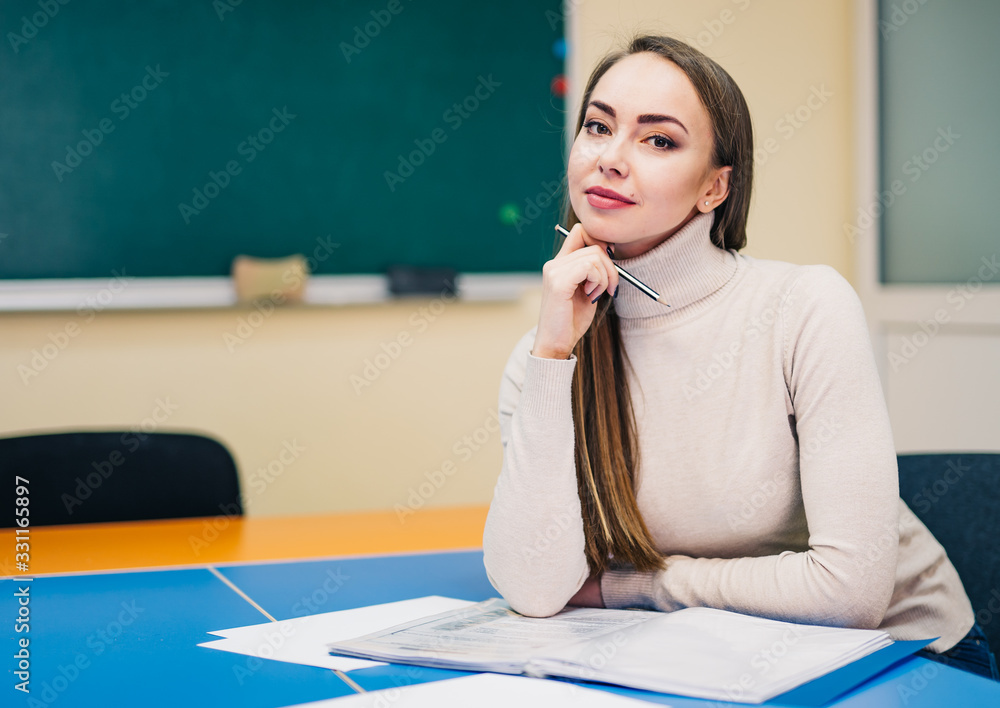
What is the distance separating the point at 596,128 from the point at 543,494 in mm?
563

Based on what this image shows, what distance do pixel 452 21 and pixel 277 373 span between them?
130cm

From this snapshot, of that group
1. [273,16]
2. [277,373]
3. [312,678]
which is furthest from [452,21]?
[312,678]

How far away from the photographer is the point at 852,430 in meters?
1.18

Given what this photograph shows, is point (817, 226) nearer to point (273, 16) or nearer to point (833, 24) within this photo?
point (833, 24)

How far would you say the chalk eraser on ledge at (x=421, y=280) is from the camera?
9.81 ft

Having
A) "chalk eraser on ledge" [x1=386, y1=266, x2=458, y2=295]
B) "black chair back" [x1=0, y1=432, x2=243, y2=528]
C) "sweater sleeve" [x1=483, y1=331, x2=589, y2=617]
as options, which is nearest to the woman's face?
"sweater sleeve" [x1=483, y1=331, x2=589, y2=617]

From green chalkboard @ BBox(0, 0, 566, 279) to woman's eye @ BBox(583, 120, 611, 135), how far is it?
1.71m

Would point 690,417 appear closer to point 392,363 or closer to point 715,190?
point 715,190

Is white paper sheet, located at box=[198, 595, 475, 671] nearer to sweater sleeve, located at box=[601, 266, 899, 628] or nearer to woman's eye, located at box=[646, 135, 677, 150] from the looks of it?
sweater sleeve, located at box=[601, 266, 899, 628]

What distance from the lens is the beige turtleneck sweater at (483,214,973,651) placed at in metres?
1.14

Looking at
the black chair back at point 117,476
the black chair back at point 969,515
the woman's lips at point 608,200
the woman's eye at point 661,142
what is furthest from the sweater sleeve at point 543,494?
the black chair back at point 117,476

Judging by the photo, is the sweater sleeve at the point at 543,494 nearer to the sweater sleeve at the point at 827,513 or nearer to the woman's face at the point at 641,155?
the sweater sleeve at the point at 827,513

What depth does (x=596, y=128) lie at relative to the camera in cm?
140

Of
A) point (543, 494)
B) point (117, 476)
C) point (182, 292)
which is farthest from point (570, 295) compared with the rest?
point (182, 292)
